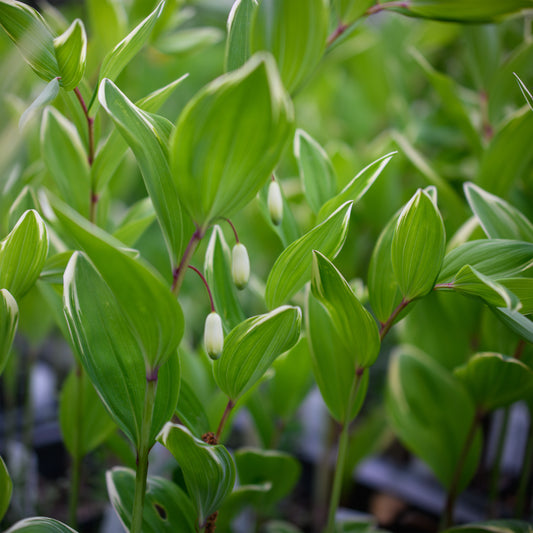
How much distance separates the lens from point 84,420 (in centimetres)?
55

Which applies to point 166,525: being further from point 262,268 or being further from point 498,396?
point 262,268

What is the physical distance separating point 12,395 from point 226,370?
624 mm

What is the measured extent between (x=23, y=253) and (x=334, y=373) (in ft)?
0.95

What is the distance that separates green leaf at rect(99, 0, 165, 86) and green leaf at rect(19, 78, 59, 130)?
40 millimetres

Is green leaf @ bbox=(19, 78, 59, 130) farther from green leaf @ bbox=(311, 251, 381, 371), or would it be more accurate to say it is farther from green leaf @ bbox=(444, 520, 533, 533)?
green leaf @ bbox=(444, 520, 533, 533)

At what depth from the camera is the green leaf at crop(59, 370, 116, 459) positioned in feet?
1.79

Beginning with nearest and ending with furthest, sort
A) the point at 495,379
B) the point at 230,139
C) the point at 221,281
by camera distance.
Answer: the point at 230,139 < the point at 221,281 < the point at 495,379

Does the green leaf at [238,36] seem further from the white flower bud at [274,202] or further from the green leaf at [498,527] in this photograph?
the green leaf at [498,527]

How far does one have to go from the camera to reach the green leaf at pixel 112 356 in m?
0.36

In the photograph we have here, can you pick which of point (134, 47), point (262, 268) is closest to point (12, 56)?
point (134, 47)

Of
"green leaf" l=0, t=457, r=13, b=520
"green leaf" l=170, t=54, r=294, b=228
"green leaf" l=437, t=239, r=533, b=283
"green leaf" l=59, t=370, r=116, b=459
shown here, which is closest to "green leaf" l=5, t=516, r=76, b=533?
"green leaf" l=0, t=457, r=13, b=520

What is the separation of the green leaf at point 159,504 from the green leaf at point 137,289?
0.17m

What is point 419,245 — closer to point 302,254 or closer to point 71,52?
point 302,254

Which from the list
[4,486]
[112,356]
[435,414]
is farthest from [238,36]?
[435,414]
